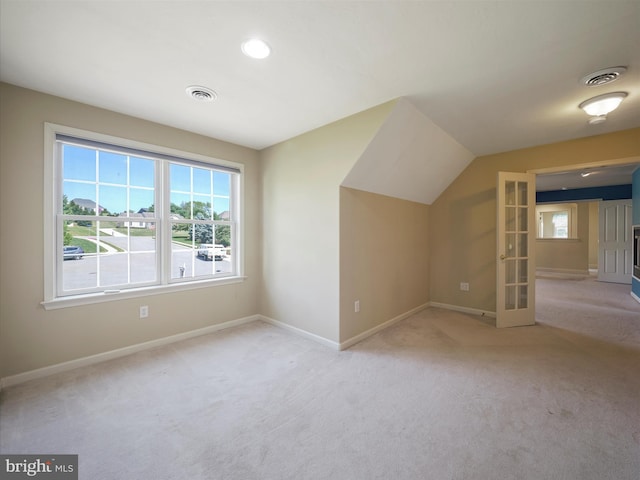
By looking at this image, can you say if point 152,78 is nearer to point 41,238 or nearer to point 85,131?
point 85,131

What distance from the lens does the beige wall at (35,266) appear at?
7.15ft

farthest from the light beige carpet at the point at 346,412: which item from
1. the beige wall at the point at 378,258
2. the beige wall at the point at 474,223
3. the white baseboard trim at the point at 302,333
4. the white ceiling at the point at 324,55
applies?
the white ceiling at the point at 324,55

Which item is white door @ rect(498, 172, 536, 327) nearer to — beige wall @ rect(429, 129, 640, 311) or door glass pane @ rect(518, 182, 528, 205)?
door glass pane @ rect(518, 182, 528, 205)

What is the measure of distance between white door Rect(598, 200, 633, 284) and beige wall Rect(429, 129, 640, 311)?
4.93m

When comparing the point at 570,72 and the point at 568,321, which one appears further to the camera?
the point at 568,321

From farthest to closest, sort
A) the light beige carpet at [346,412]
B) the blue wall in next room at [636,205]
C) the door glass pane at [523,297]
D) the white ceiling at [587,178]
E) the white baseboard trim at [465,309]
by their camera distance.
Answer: the white ceiling at [587,178] < the blue wall in next room at [636,205] < the white baseboard trim at [465,309] < the door glass pane at [523,297] < the light beige carpet at [346,412]

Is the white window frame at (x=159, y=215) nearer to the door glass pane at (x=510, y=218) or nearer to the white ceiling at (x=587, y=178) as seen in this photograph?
the door glass pane at (x=510, y=218)

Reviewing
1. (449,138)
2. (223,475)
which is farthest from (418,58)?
(223,475)

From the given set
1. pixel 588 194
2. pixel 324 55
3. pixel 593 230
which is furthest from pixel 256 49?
pixel 593 230

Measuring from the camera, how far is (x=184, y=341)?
309cm

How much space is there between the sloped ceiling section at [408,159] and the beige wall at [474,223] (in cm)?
34

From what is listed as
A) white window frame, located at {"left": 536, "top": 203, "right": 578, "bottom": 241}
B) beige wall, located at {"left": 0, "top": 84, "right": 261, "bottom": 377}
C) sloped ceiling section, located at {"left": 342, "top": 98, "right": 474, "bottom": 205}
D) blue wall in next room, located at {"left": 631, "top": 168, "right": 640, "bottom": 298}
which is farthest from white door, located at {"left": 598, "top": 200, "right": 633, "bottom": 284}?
beige wall, located at {"left": 0, "top": 84, "right": 261, "bottom": 377}

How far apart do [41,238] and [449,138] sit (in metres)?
4.37

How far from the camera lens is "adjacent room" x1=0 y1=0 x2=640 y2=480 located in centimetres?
154
